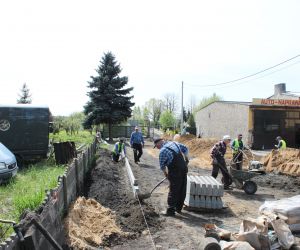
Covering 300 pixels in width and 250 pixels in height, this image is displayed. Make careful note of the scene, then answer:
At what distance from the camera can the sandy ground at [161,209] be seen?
22.7 feet

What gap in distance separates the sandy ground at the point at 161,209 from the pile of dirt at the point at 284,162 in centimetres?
308

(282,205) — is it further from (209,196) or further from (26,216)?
(26,216)

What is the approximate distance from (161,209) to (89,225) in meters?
2.80

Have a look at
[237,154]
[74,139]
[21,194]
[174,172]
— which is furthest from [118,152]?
[74,139]

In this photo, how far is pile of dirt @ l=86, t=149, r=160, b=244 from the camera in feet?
25.1

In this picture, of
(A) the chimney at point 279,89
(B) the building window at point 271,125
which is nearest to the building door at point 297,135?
(B) the building window at point 271,125

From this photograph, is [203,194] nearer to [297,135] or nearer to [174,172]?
[174,172]

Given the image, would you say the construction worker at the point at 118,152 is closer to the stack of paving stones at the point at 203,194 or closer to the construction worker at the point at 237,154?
the construction worker at the point at 237,154

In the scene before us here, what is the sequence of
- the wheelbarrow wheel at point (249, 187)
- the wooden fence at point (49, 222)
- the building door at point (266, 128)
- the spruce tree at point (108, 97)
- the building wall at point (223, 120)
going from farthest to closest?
the spruce tree at point (108, 97) < the building wall at point (223, 120) < the building door at point (266, 128) < the wheelbarrow wheel at point (249, 187) < the wooden fence at point (49, 222)

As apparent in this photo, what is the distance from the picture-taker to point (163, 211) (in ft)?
29.7

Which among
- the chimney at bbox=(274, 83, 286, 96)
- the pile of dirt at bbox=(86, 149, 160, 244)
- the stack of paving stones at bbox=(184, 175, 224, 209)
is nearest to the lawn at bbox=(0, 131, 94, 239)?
the pile of dirt at bbox=(86, 149, 160, 244)

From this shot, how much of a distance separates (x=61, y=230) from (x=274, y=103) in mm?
28367

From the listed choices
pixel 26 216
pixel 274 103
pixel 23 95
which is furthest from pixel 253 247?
pixel 23 95

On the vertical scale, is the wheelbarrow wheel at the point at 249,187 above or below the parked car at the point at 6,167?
below
